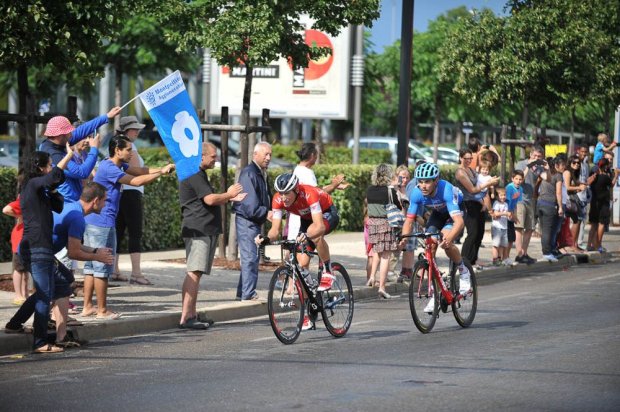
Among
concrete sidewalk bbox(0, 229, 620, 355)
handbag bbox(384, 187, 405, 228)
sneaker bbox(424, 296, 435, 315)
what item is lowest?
concrete sidewalk bbox(0, 229, 620, 355)

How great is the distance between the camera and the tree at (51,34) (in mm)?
13695

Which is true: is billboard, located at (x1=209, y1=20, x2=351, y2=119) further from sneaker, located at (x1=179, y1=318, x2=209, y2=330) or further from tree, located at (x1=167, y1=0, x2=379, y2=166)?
sneaker, located at (x1=179, y1=318, x2=209, y2=330)

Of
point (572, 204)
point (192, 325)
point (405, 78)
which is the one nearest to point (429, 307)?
point (192, 325)

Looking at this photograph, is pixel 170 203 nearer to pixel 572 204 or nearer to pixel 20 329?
pixel 572 204

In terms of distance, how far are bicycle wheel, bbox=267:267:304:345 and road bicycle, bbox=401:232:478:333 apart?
3.53 feet

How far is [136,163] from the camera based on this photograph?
15.1 m

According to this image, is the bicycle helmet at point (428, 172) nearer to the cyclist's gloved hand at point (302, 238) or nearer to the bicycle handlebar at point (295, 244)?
the bicycle handlebar at point (295, 244)

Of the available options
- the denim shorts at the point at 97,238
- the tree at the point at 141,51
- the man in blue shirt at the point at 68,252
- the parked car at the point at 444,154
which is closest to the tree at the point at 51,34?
the denim shorts at the point at 97,238

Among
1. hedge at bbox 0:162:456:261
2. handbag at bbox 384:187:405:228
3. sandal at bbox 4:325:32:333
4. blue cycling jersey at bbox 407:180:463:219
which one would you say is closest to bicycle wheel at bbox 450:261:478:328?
blue cycling jersey at bbox 407:180:463:219

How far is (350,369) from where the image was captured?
33.1ft

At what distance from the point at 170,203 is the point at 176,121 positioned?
706 centimetres

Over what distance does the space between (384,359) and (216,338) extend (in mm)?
2102

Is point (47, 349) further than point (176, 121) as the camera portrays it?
No

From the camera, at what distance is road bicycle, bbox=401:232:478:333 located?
12.2 metres
